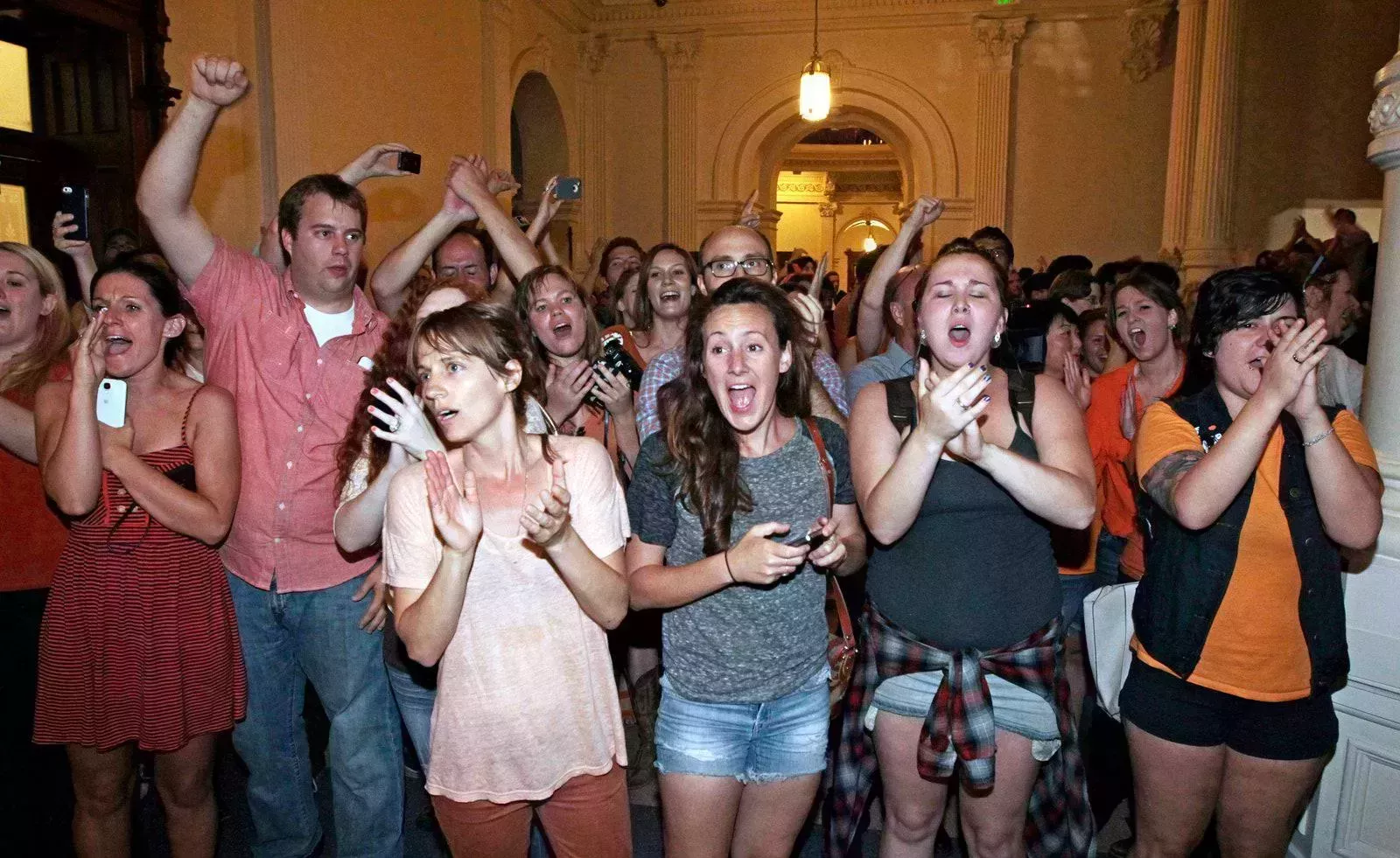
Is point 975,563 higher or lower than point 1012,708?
higher

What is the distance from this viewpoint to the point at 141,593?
7.76 feet

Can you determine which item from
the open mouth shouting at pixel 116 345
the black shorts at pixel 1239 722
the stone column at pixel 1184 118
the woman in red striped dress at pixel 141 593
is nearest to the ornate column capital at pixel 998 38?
the stone column at pixel 1184 118

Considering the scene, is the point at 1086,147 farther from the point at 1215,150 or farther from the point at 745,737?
the point at 745,737

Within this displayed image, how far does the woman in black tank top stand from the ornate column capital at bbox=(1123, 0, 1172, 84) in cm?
1101

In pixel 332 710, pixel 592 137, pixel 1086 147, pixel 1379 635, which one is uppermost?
pixel 592 137

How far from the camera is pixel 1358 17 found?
24.0ft

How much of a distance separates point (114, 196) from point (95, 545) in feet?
12.2

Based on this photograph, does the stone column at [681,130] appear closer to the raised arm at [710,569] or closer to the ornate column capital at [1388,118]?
the ornate column capital at [1388,118]

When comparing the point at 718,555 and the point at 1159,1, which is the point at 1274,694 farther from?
the point at 1159,1

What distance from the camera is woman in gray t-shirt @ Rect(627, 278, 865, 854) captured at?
2035 millimetres

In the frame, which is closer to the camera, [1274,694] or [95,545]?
[1274,694]

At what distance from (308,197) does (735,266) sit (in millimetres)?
1345

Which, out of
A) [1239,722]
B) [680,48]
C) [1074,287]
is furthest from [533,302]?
[680,48]

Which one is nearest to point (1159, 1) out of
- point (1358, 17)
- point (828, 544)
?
point (1358, 17)
